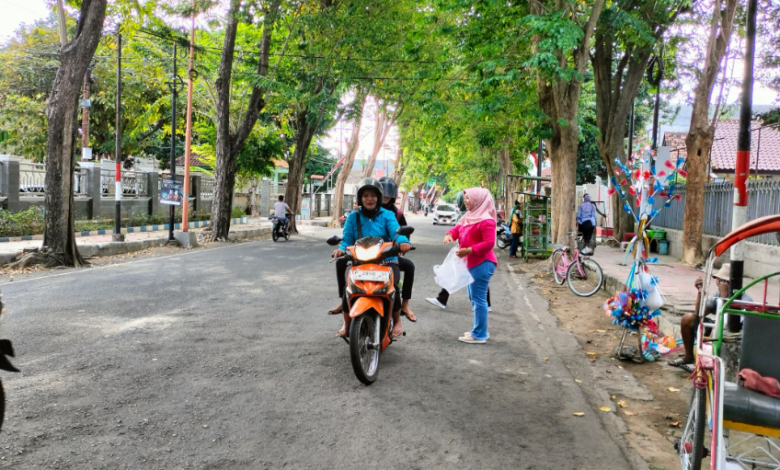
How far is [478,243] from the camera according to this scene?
252 inches

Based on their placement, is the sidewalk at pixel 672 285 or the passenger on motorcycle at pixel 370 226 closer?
the passenger on motorcycle at pixel 370 226

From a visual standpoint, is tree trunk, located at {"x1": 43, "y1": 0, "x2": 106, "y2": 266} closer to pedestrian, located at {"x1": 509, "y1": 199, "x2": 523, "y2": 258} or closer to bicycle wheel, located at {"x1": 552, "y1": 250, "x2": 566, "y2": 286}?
bicycle wheel, located at {"x1": 552, "y1": 250, "x2": 566, "y2": 286}

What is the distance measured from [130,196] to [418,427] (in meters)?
Result: 22.9

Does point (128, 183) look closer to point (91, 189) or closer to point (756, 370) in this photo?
point (91, 189)

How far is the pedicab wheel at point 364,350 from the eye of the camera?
4.55m

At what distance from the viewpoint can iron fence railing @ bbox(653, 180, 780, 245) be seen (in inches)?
447

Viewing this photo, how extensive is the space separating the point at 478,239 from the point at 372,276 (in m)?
1.82

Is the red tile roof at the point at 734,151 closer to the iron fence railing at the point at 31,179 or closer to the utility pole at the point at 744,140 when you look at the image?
the utility pole at the point at 744,140

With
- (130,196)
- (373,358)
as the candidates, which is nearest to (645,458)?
(373,358)

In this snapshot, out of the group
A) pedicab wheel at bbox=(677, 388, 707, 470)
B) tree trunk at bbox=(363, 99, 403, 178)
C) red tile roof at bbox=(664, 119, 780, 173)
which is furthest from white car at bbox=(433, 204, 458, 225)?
pedicab wheel at bbox=(677, 388, 707, 470)

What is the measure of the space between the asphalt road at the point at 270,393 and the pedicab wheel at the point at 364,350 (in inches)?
4.6

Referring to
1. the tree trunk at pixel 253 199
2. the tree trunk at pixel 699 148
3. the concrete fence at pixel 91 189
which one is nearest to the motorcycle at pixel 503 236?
the tree trunk at pixel 699 148

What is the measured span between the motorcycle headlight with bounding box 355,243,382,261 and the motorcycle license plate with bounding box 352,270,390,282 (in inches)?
5.7

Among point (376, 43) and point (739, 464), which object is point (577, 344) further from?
point (376, 43)
